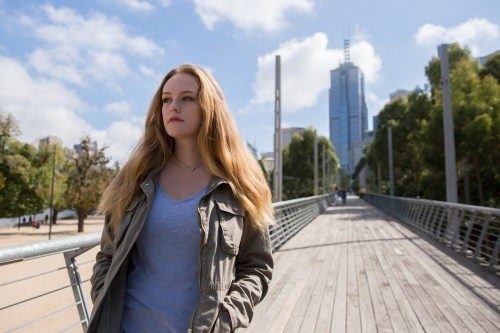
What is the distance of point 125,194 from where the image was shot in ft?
5.04

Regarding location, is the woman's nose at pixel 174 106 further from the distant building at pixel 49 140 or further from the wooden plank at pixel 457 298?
the distant building at pixel 49 140

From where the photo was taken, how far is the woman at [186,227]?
1.35m

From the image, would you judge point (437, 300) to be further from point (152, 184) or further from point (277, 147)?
point (277, 147)

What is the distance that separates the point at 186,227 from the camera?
1396 mm

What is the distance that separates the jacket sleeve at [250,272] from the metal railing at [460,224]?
557 cm

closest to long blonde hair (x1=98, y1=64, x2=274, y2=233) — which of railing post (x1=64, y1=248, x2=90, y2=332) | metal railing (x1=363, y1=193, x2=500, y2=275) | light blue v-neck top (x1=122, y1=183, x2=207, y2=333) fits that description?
light blue v-neck top (x1=122, y1=183, x2=207, y2=333)

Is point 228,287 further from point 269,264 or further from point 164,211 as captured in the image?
point 164,211

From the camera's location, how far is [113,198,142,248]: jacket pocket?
1431mm

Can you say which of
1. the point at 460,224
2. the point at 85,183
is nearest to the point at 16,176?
the point at 85,183

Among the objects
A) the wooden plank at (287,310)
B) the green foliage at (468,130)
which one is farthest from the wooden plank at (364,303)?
the green foliage at (468,130)

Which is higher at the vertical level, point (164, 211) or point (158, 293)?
Answer: point (164, 211)

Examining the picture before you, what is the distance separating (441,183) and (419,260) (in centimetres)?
1539

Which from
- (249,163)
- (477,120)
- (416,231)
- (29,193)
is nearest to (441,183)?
(477,120)

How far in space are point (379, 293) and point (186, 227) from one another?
459 centimetres
